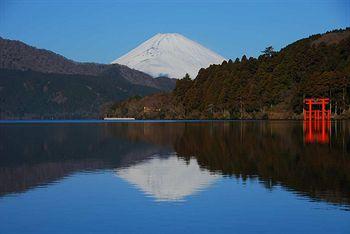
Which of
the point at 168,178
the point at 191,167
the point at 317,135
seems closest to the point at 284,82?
the point at 317,135

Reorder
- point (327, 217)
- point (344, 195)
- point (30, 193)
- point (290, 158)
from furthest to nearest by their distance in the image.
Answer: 1. point (290, 158)
2. point (30, 193)
3. point (344, 195)
4. point (327, 217)

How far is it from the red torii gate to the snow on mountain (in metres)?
103

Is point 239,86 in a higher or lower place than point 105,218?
higher

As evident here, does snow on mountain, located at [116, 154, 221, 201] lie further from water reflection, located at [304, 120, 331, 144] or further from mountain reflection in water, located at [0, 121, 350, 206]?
water reflection, located at [304, 120, 331, 144]

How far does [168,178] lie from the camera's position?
1082 inches

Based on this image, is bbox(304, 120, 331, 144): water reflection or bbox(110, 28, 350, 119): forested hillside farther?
bbox(110, 28, 350, 119): forested hillside

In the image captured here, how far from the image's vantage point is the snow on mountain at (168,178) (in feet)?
74.7

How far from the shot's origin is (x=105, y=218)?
695 inches

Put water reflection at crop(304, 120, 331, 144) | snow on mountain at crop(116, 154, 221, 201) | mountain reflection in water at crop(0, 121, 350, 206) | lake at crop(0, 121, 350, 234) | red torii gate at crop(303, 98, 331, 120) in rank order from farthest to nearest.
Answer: red torii gate at crop(303, 98, 331, 120), water reflection at crop(304, 120, 331, 144), mountain reflection in water at crop(0, 121, 350, 206), snow on mountain at crop(116, 154, 221, 201), lake at crop(0, 121, 350, 234)

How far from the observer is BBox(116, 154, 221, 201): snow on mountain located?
22766 mm

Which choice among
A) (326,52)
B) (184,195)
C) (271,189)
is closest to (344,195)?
(271,189)

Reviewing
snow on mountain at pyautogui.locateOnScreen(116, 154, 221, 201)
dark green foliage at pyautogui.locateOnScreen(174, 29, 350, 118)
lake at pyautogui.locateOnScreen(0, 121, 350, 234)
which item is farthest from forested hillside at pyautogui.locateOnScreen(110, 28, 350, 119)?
snow on mountain at pyautogui.locateOnScreen(116, 154, 221, 201)

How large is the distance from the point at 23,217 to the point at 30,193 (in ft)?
16.0

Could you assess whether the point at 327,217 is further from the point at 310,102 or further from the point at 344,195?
the point at 310,102
